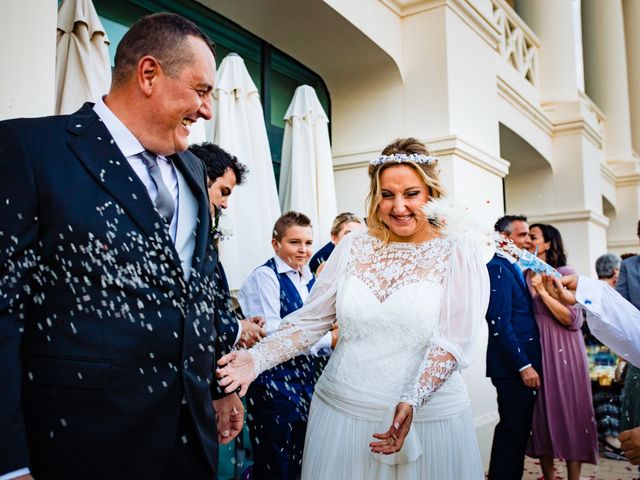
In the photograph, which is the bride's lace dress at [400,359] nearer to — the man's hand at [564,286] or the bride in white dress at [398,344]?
the bride in white dress at [398,344]

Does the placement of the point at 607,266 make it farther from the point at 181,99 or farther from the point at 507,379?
the point at 181,99

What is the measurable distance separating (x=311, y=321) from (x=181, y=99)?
135cm

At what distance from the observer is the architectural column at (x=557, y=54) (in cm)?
1013

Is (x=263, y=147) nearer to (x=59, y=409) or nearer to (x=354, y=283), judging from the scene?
(x=354, y=283)

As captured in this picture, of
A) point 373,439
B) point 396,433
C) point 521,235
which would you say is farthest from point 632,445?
point 521,235

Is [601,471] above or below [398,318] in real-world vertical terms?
below

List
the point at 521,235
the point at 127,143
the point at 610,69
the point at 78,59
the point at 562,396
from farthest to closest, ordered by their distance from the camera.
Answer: the point at 610,69 < the point at 521,235 < the point at 562,396 < the point at 78,59 < the point at 127,143

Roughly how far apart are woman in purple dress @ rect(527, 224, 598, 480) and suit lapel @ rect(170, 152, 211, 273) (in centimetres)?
363

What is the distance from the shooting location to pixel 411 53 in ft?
20.7

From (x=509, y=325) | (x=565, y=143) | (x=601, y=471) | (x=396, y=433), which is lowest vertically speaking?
(x=601, y=471)

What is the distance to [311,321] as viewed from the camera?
9.23 feet

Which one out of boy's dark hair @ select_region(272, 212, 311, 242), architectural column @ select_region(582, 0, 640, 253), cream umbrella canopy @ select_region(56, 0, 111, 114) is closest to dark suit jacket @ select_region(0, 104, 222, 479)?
cream umbrella canopy @ select_region(56, 0, 111, 114)

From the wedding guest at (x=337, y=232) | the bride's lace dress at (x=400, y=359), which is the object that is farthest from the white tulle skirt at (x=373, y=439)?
the wedding guest at (x=337, y=232)

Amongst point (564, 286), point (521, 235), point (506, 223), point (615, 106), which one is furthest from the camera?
point (615, 106)
